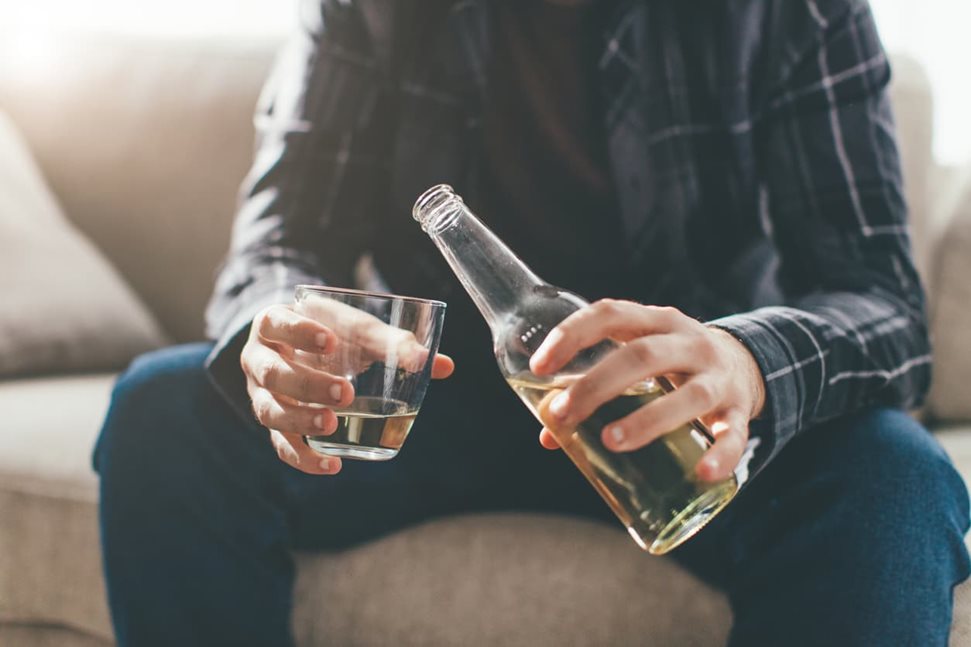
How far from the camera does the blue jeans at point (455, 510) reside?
0.65m

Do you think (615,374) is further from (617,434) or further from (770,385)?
(770,385)

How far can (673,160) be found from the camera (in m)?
1.01

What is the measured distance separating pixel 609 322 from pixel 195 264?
125cm

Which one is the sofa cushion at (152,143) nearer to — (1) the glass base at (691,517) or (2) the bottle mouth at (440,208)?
(2) the bottle mouth at (440,208)

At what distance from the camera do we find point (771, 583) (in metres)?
0.70

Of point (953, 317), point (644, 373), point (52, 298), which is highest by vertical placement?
point (644, 373)

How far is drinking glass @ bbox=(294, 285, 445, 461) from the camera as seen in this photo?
602 mm

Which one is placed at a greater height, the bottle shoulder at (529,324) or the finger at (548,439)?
the bottle shoulder at (529,324)

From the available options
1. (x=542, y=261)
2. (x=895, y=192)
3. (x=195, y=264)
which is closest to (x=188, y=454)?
(x=542, y=261)

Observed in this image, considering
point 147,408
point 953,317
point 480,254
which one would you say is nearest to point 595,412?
point 480,254

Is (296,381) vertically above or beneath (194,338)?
above

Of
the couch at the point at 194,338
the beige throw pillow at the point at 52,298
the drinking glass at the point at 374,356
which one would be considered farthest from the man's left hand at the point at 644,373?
the beige throw pillow at the point at 52,298

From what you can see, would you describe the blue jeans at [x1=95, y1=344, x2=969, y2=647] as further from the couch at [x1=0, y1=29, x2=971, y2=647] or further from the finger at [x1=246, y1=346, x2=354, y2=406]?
the finger at [x1=246, y1=346, x2=354, y2=406]

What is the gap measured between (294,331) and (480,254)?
0.14m
